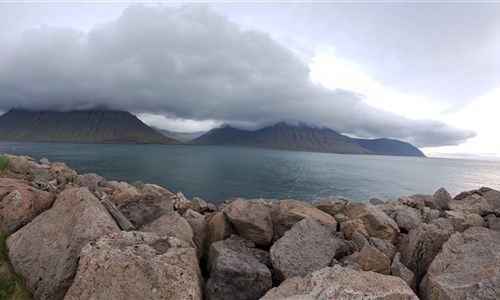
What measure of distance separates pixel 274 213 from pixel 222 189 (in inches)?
1882

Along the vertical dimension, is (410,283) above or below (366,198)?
above

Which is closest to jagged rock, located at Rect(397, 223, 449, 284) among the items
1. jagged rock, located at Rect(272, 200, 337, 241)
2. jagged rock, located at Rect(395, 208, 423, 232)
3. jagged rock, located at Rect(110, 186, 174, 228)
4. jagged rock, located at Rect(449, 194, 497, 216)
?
jagged rock, located at Rect(272, 200, 337, 241)

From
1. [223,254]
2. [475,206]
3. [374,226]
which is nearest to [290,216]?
[374,226]

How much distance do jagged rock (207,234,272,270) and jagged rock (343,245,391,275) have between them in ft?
9.12

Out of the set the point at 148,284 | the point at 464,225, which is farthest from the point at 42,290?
the point at 464,225

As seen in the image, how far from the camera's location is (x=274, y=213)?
1232 cm

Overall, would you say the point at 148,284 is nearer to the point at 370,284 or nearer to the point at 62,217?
the point at 62,217

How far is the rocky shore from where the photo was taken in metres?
6.54

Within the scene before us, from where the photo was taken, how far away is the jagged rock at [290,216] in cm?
1161

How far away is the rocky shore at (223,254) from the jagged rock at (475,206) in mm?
7514

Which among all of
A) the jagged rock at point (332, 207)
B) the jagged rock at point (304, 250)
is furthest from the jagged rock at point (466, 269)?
the jagged rock at point (332, 207)

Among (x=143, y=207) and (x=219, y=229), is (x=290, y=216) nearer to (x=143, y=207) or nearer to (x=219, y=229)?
(x=219, y=229)

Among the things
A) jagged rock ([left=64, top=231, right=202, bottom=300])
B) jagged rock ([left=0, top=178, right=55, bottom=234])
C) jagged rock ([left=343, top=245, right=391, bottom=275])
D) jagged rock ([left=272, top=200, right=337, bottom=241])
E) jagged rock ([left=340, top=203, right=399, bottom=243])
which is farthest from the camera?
jagged rock ([left=340, top=203, right=399, bottom=243])

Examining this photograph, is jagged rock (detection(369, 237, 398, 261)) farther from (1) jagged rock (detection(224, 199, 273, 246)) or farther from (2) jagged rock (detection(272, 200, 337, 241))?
(1) jagged rock (detection(224, 199, 273, 246))
